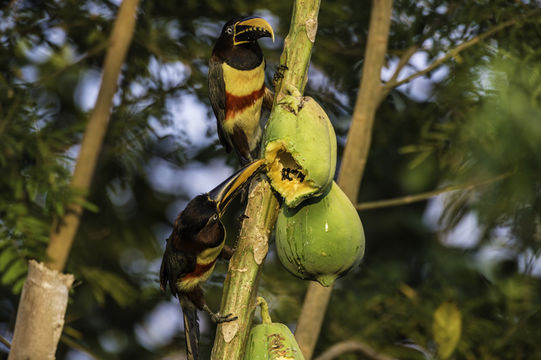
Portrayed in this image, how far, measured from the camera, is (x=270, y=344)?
995mm

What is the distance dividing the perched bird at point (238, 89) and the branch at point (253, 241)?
99cm

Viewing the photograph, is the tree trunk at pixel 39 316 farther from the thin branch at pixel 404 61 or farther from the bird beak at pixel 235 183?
the thin branch at pixel 404 61

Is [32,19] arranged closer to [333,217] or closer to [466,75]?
[466,75]

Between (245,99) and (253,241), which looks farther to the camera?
(245,99)

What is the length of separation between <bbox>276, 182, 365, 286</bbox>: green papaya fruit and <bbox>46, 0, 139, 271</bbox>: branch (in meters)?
1.50

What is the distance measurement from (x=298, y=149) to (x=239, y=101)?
1265 millimetres

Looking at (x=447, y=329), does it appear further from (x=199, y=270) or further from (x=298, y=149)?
(x=298, y=149)

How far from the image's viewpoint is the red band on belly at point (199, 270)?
171cm

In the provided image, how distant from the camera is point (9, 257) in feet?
7.17

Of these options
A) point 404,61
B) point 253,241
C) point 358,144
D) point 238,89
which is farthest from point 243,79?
point 253,241

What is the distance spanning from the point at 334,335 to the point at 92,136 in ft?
4.40

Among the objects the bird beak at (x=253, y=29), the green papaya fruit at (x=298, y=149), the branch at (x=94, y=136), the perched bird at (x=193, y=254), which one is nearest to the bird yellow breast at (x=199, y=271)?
the perched bird at (x=193, y=254)

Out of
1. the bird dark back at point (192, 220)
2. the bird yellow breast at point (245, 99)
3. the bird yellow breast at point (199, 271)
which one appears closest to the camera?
the bird dark back at point (192, 220)

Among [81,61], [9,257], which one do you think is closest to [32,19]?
[81,61]
